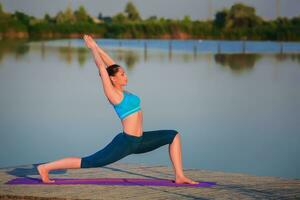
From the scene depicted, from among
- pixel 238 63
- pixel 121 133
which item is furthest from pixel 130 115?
pixel 238 63

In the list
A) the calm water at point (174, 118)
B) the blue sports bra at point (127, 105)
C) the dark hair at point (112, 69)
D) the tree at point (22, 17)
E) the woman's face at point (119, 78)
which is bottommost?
the calm water at point (174, 118)

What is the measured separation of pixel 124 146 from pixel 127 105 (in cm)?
41

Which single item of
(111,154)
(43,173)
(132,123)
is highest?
(132,123)

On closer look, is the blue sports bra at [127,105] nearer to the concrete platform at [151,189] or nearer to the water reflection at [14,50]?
the concrete platform at [151,189]

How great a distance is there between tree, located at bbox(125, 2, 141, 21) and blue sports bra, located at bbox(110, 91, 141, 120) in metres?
129

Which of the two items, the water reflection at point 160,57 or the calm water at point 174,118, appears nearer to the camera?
the calm water at point 174,118

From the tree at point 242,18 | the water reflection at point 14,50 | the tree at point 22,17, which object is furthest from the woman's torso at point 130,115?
the tree at point 242,18

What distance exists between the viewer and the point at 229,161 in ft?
43.9

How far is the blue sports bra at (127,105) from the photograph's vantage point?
7738mm

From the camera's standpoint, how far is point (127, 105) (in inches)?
306

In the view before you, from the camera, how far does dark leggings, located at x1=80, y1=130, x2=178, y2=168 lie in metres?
7.86

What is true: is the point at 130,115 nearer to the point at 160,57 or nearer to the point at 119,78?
the point at 119,78

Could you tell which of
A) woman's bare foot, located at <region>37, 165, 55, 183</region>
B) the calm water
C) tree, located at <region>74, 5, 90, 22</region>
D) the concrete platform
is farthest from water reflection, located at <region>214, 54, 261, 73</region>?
tree, located at <region>74, 5, 90, 22</region>

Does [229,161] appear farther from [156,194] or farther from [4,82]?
[4,82]
